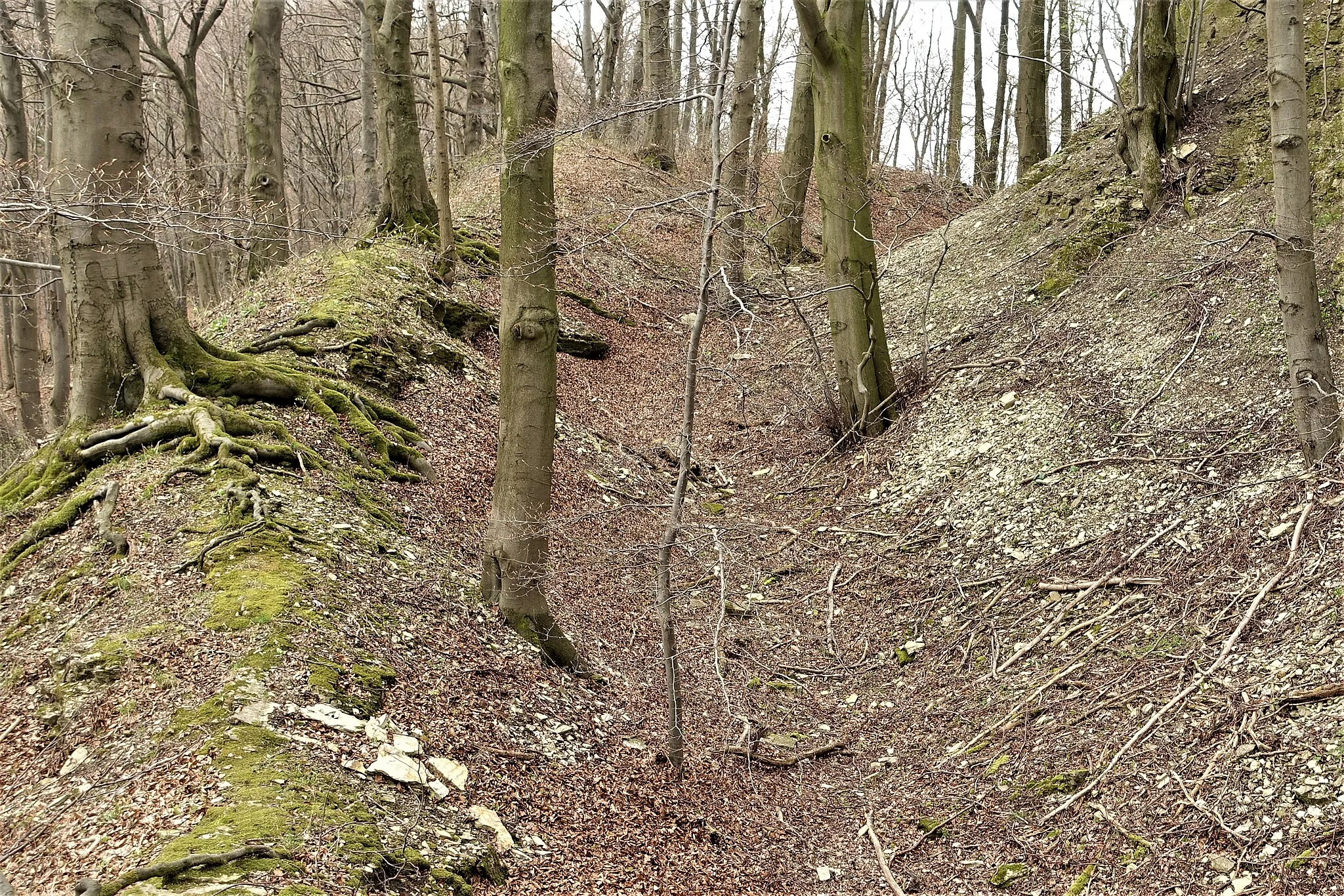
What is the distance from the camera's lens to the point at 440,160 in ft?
36.5

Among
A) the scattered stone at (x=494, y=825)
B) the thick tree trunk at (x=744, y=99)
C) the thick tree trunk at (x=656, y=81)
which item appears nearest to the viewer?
the scattered stone at (x=494, y=825)

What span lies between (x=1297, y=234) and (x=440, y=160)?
914cm

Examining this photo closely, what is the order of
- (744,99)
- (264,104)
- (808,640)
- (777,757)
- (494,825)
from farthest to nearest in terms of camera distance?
(744,99), (264,104), (808,640), (777,757), (494,825)

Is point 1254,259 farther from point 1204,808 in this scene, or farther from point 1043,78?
point 1043,78

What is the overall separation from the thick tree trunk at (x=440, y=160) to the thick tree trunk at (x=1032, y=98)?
10.3 metres

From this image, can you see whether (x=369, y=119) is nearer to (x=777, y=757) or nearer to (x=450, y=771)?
(x=777, y=757)

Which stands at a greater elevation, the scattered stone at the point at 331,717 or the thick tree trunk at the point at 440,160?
the thick tree trunk at the point at 440,160

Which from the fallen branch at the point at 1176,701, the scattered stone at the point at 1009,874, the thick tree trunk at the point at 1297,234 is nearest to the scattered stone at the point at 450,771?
the scattered stone at the point at 1009,874

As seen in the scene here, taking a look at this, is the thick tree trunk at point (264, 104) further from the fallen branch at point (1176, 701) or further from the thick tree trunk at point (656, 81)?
the fallen branch at point (1176, 701)

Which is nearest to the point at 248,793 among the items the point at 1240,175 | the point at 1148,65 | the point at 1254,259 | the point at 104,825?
the point at 104,825

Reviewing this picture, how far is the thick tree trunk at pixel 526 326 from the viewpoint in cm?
619

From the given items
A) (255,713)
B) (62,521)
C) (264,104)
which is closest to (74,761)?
(255,713)

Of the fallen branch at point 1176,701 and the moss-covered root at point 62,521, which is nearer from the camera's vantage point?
the fallen branch at point 1176,701

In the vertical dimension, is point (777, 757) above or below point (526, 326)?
below
